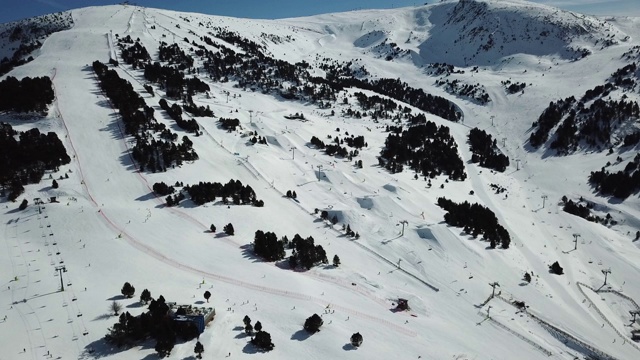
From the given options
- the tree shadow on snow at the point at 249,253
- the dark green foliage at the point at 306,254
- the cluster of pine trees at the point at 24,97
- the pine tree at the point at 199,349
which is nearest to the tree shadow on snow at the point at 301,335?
the pine tree at the point at 199,349

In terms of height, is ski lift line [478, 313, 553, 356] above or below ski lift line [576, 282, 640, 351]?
above

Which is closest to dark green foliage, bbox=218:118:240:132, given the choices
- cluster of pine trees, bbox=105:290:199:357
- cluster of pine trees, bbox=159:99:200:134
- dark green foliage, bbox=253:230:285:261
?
cluster of pine trees, bbox=159:99:200:134

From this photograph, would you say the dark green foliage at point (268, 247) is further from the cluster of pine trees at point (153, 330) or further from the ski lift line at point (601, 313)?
the ski lift line at point (601, 313)

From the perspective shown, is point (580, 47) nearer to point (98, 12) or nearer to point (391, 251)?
point (391, 251)

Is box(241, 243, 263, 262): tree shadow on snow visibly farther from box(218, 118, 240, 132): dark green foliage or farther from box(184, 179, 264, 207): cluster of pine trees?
box(218, 118, 240, 132): dark green foliage

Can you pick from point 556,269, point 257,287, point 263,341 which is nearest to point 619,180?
point 556,269

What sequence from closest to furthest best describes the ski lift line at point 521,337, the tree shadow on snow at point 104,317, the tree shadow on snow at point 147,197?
1. the tree shadow on snow at point 104,317
2. the ski lift line at point 521,337
3. the tree shadow on snow at point 147,197
